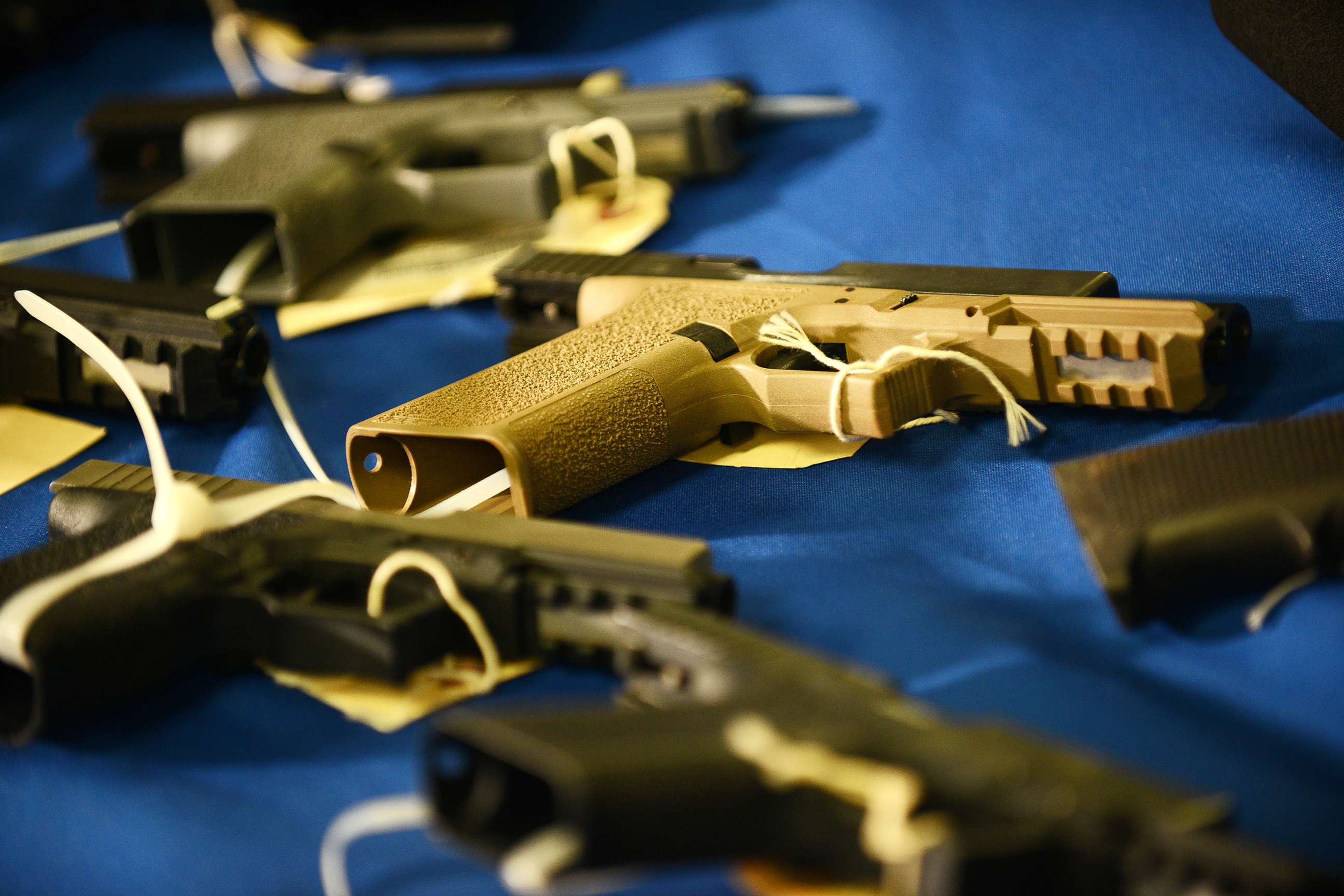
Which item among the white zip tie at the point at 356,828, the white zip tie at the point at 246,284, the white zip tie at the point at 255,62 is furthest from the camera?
the white zip tie at the point at 255,62

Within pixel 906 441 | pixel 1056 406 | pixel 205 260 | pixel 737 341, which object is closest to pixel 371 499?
pixel 737 341

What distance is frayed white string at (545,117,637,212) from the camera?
176 cm

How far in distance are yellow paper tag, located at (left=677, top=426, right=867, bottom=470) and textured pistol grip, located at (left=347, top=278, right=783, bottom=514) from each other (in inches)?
0.8

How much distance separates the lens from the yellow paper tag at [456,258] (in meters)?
1.58

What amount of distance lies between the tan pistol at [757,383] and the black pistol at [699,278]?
34 mm

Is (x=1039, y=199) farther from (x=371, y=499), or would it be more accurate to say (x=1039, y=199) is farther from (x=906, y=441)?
(x=371, y=499)

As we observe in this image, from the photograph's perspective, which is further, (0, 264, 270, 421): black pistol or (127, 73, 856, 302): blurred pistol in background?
(127, 73, 856, 302): blurred pistol in background

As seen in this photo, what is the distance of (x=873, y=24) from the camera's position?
6.72ft

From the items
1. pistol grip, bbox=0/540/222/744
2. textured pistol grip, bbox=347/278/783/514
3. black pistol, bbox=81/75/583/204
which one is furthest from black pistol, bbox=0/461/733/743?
black pistol, bbox=81/75/583/204

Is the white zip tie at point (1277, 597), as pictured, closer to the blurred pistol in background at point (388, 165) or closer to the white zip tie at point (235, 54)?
the blurred pistol in background at point (388, 165)

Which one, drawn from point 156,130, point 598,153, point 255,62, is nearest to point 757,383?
point 598,153

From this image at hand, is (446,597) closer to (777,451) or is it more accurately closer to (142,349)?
(777,451)

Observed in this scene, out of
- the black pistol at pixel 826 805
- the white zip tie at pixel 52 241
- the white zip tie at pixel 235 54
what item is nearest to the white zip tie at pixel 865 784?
the black pistol at pixel 826 805

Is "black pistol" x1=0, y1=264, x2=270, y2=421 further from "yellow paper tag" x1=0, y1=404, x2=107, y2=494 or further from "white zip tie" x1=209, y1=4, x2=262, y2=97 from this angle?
"white zip tie" x1=209, y1=4, x2=262, y2=97
